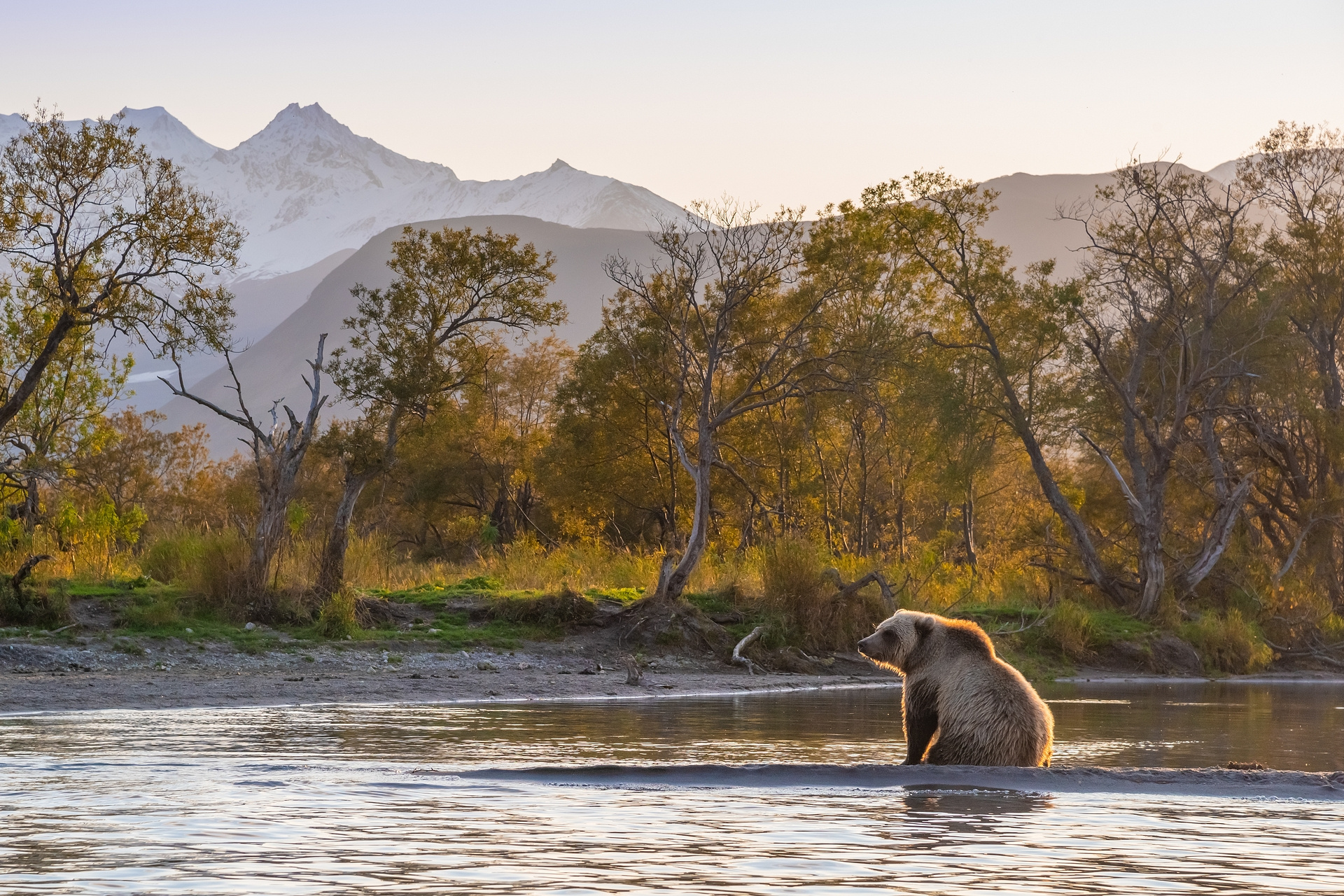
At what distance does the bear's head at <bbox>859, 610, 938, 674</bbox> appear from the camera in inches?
429

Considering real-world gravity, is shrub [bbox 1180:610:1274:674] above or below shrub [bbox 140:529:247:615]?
below

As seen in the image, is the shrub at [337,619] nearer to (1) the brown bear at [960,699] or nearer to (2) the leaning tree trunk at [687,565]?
(2) the leaning tree trunk at [687,565]

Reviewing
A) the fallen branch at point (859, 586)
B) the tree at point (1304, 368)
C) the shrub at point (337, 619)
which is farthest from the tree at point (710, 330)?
the tree at point (1304, 368)

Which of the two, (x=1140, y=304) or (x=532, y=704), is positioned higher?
(x=1140, y=304)

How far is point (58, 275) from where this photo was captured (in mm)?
25125

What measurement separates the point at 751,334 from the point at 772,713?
24.1m

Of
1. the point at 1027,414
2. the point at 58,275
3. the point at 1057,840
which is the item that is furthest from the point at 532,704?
the point at 1027,414

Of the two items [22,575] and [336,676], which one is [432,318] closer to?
[22,575]

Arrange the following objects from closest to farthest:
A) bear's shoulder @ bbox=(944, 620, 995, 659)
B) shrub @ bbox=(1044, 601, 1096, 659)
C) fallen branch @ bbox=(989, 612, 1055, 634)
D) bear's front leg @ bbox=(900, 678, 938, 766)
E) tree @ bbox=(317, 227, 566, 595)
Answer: bear's shoulder @ bbox=(944, 620, 995, 659) → bear's front leg @ bbox=(900, 678, 938, 766) → fallen branch @ bbox=(989, 612, 1055, 634) → tree @ bbox=(317, 227, 566, 595) → shrub @ bbox=(1044, 601, 1096, 659)

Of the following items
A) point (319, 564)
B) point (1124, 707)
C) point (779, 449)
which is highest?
point (779, 449)

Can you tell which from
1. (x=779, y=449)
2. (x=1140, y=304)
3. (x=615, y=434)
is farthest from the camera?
(x=615, y=434)

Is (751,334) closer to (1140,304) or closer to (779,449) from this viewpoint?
(779,449)

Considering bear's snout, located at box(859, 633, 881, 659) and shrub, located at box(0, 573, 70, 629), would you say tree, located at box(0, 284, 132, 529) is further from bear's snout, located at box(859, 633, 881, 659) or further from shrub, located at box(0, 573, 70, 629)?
bear's snout, located at box(859, 633, 881, 659)

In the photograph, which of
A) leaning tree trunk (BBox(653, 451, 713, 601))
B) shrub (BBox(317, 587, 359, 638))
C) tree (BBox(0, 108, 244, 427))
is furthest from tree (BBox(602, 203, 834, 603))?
tree (BBox(0, 108, 244, 427))
